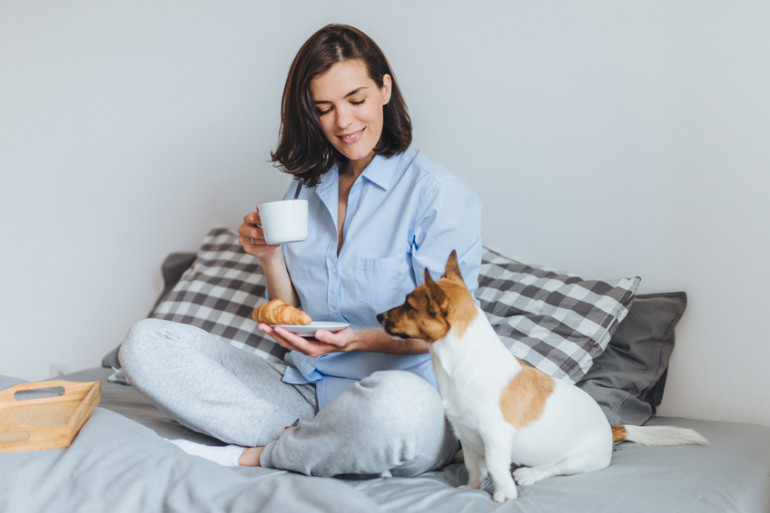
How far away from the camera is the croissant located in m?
1.28

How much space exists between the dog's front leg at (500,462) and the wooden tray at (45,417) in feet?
2.37

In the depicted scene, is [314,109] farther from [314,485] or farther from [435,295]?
[314,485]

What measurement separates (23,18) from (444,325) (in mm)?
2410

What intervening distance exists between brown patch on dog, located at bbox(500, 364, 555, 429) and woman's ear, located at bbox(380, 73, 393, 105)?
0.70 metres

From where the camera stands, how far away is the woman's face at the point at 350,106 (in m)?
1.41

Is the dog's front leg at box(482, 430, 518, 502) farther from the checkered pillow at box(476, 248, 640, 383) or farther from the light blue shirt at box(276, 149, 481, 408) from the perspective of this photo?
the checkered pillow at box(476, 248, 640, 383)

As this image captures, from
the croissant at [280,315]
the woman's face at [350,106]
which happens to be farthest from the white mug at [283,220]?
the woman's face at [350,106]

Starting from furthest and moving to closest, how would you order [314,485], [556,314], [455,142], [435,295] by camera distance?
[455,142] < [556,314] < [435,295] < [314,485]

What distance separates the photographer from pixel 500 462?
3.56 ft

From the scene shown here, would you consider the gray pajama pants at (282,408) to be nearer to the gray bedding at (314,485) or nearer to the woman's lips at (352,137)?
the gray bedding at (314,485)

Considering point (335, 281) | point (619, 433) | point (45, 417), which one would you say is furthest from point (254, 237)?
point (619, 433)

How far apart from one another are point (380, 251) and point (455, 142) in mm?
649

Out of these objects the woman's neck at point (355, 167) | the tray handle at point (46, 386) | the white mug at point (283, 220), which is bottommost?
the tray handle at point (46, 386)

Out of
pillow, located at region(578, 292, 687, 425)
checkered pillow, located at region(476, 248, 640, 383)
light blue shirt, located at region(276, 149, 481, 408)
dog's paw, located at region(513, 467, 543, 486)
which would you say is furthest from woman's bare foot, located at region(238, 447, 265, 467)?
pillow, located at region(578, 292, 687, 425)
